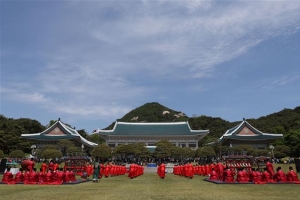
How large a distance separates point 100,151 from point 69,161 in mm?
22344

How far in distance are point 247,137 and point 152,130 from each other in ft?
63.5

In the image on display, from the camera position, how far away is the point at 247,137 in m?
60.9

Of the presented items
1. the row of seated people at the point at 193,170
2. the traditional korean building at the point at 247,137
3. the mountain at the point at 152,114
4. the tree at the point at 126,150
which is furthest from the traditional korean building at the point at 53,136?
the mountain at the point at 152,114

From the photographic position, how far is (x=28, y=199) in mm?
10711

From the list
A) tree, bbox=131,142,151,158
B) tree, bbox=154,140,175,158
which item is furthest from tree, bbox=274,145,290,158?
tree, bbox=131,142,151,158

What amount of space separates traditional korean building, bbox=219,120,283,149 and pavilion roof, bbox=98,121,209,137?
15.9 feet

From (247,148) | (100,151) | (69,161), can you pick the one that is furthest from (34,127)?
(69,161)

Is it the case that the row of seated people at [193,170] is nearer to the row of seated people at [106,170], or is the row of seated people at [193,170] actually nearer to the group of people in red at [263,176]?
the group of people in red at [263,176]

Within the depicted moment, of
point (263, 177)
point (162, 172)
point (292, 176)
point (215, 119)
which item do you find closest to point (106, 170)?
point (162, 172)

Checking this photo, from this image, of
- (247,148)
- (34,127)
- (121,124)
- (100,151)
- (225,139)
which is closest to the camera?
(100,151)

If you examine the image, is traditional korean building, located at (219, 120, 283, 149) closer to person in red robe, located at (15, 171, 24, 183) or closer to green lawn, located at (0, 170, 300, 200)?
green lawn, located at (0, 170, 300, 200)

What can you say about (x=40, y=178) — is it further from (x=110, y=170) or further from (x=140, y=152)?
(x=140, y=152)

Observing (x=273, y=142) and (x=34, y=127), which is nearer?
(x=273, y=142)

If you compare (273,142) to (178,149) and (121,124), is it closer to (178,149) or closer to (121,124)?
(178,149)
